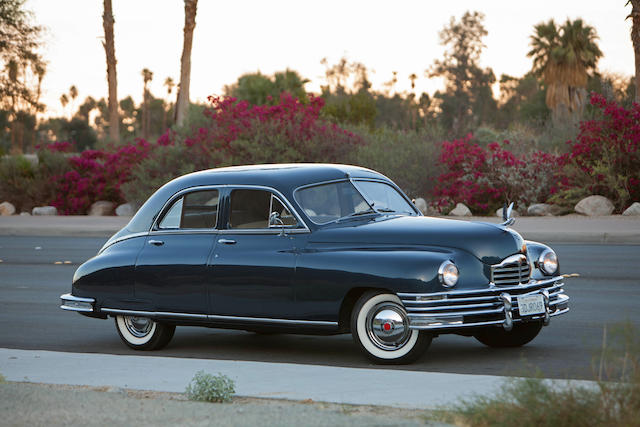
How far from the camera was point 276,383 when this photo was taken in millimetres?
7270

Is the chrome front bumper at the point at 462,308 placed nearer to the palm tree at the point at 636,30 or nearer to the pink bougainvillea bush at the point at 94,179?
the palm tree at the point at 636,30

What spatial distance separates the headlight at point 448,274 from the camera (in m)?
8.18

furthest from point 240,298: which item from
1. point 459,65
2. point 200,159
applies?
point 459,65

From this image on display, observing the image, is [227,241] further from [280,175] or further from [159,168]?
[159,168]

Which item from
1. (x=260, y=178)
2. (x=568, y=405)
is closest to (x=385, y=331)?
(x=260, y=178)

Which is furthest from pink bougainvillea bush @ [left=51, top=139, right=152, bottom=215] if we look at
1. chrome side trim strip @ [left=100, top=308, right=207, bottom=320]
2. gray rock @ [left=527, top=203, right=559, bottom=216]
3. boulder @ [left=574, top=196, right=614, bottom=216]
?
chrome side trim strip @ [left=100, top=308, right=207, bottom=320]

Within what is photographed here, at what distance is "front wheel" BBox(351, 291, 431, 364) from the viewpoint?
8352 mm

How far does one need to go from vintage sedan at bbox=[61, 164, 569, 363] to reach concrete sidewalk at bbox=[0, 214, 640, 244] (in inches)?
503

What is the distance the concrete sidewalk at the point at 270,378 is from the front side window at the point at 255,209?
1529 millimetres

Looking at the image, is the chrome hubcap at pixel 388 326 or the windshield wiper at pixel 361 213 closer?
the chrome hubcap at pixel 388 326

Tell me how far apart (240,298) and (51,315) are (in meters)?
4.35

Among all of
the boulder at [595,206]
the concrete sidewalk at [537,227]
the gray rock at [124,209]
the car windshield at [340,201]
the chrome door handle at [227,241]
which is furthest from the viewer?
the gray rock at [124,209]

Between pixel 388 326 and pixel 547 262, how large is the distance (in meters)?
1.67

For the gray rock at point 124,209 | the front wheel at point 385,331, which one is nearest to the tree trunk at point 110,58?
the gray rock at point 124,209
